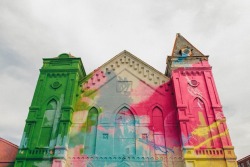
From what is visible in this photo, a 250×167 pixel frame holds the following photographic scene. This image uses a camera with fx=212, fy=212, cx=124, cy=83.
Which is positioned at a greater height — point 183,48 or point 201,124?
point 183,48

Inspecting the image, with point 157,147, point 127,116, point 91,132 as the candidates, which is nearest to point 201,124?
point 157,147

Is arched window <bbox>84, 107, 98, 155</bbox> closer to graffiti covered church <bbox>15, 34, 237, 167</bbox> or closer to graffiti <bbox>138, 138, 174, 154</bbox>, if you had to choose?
graffiti covered church <bbox>15, 34, 237, 167</bbox>

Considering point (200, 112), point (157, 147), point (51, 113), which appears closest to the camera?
point (157, 147)

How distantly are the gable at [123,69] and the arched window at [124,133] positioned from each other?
135 inches

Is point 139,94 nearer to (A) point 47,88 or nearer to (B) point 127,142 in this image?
(B) point 127,142

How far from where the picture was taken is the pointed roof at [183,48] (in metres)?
19.6

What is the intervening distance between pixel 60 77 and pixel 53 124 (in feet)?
14.3

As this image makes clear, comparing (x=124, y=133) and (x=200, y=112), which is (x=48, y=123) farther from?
(x=200, y=112)

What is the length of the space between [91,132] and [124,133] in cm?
256

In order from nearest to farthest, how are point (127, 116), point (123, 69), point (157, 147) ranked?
point (157, 147)
point (127, 116)
point (123, 69)

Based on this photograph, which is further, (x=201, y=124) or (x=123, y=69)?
(x=123, y=69)

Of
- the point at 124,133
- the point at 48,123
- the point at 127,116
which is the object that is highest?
the point at 127,116

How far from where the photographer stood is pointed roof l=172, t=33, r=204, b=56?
19597mm

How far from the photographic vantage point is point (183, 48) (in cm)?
2003
